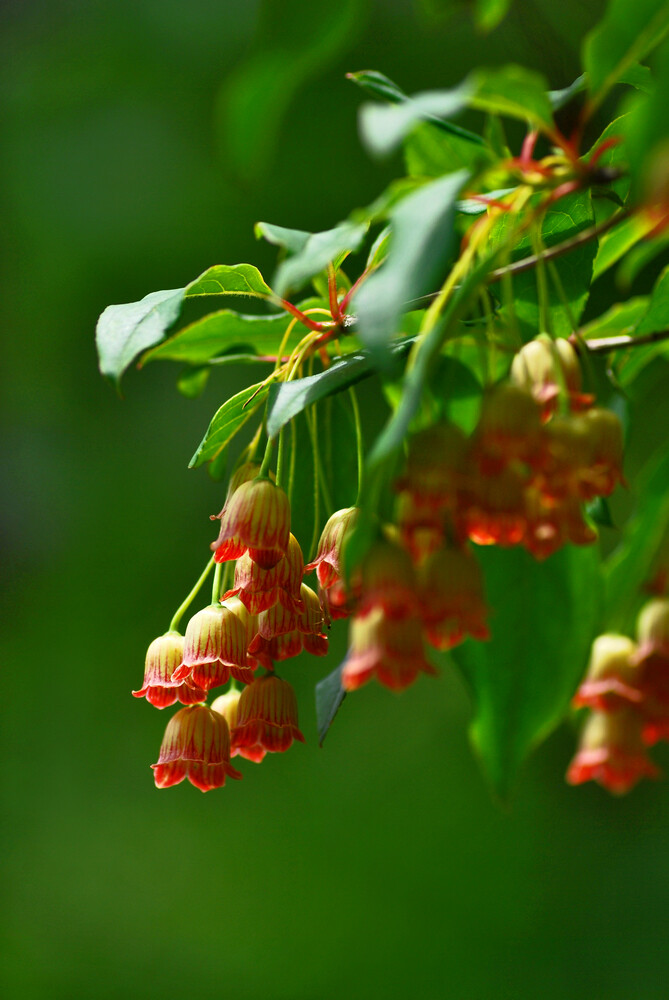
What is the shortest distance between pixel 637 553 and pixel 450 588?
19cm

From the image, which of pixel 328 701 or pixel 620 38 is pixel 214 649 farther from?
pixel 620 38

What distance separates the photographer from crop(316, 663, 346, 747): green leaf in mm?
583

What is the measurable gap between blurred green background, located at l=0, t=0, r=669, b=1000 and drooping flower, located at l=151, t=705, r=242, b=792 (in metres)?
2.00

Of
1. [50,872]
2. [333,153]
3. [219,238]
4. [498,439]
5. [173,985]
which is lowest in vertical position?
[173,985]

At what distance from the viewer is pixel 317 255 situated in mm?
423

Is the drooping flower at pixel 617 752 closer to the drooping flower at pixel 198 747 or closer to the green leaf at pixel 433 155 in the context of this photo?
the drooping flower at pixel 198 747

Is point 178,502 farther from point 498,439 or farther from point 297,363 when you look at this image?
point 498,439

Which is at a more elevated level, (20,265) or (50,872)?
(20,265)

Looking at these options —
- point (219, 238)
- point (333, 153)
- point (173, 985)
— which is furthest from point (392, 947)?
point (333, 153)

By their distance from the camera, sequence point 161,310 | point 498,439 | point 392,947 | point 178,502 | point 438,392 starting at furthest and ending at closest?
point 178,502 < point 392,947 < point 438,392 < point 161,310 < point 498,439

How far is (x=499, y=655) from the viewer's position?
54 centimetres

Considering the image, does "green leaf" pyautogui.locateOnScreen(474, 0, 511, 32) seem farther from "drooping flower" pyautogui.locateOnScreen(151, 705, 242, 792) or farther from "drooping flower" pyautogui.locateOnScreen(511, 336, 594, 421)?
"drooping flower" pyautogui.locateOnScreen(151, 705, 242, 792)

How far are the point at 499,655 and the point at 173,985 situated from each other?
2590 millimetres

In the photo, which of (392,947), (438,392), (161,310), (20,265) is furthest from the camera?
(20,265)
